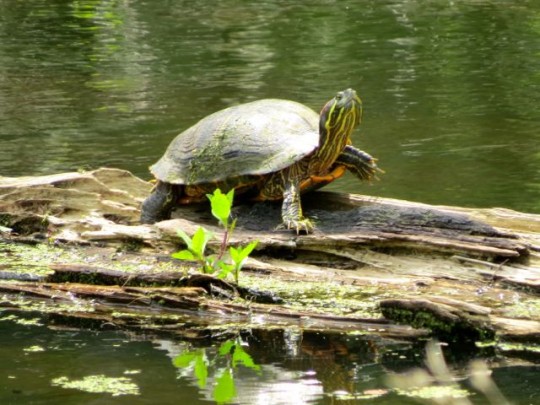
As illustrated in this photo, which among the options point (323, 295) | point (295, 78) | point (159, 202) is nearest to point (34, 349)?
point (323, 295)

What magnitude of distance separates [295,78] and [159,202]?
641 cm

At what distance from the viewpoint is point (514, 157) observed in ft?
28.4

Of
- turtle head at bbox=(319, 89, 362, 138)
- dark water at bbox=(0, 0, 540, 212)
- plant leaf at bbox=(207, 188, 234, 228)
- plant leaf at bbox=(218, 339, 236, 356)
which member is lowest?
dark water at bbox=(0, 0, 540, 212)

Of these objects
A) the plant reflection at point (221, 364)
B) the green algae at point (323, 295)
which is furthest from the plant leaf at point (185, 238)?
the plant reflection at point (221, 364)

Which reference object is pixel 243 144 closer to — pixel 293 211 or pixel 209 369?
pixel 293 211

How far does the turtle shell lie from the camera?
563 centimetres

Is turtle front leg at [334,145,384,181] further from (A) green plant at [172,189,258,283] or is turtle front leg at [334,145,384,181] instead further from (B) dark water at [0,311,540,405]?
(B) dark water at [0,311,540,405]

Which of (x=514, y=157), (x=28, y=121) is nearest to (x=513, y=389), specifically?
(x=514, y=157)

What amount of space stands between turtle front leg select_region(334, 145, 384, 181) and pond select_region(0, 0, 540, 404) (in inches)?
57.4

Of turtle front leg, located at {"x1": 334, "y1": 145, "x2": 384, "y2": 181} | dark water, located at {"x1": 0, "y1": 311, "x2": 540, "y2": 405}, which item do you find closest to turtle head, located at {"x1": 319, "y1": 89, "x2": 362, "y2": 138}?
turtle front leg, located at {"x1": 334, "y1": 145, "x2": 384, "y2": 181}

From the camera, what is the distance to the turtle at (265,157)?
5574 mm

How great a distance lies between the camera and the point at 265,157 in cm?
563

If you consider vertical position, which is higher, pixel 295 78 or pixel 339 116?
pixel 339 116

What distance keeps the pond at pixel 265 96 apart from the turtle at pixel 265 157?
3.59 ft
